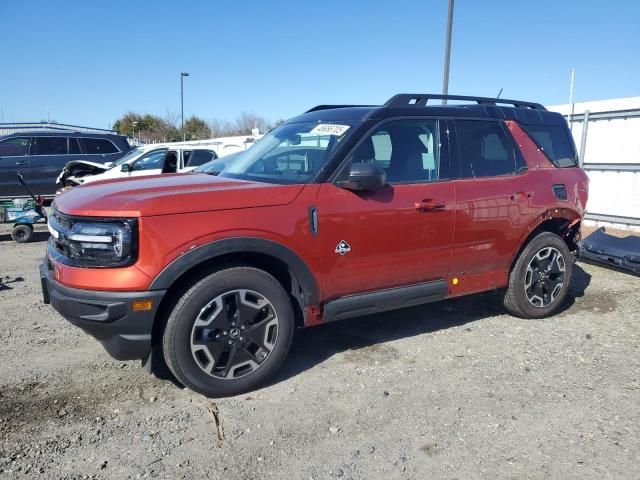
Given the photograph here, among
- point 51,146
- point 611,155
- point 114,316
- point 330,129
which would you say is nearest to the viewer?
point 114,316

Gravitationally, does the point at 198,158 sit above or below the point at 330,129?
below

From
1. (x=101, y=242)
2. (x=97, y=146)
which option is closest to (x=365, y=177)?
(x=101, y=242)

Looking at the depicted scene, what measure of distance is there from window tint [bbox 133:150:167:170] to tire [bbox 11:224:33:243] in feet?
8.47

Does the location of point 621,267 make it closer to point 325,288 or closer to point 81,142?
point 325,288

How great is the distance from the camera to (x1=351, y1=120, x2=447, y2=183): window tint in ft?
12.7

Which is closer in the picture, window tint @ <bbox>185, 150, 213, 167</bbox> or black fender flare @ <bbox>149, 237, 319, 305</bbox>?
black fender flare @ <bbox>149, 237, 319, 305</bbox>

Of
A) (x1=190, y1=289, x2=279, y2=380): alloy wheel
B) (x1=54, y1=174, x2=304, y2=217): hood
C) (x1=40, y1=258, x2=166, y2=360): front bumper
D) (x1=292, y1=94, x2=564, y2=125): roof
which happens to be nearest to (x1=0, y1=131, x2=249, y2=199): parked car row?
(x1=292, y1=94, x2=564, y2=125): roof

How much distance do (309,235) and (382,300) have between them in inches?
32.6

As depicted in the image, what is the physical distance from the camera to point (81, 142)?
499 inches

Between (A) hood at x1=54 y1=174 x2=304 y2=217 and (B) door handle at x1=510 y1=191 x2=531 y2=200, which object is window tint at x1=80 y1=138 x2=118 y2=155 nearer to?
(A) hood at x1=54 y1=174 x2=304 y2=217

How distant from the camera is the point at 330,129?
396 centimetres

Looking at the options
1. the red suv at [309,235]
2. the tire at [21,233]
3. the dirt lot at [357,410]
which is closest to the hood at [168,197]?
the red suv at [309,235]

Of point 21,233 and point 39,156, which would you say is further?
point 39,156

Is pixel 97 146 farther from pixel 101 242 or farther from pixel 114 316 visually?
pixel 114 316
